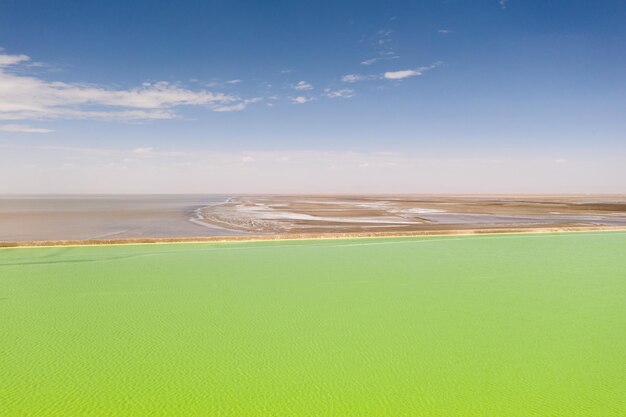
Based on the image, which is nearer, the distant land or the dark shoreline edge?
the dark shoreline edge

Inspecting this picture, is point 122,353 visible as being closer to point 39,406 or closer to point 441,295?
point 39,406

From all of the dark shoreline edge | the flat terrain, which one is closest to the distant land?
the flat terrain

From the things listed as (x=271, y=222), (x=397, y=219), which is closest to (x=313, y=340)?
(x=271, y=222)

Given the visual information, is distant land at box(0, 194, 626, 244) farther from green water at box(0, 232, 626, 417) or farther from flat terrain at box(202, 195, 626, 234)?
green water at box(0, 232, 626, 417)

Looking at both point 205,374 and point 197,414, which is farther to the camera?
point 205,374

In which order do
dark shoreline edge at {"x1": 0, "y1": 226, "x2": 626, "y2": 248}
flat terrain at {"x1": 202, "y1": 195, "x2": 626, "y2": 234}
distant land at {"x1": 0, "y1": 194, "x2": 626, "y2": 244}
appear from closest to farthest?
dark shoreline edge at {"x1": 0, "y1": 226, "x2": 626, "y2": 248} < distant land at {"x1": 0, "y1": 194, "x2": 626, "y2": 244} < flat terrain at {"x1": 202, "y1": 195, "x2": 626, "y2": 234}

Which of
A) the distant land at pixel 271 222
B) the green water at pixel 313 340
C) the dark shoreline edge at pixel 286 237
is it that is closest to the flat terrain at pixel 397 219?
the distant land at pixel 271 222

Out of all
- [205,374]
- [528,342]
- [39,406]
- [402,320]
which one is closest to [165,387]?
[205,374]

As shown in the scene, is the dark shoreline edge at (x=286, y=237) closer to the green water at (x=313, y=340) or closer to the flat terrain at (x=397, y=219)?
the flat terrain at (x=397, y=219)

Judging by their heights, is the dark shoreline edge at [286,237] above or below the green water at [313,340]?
above
